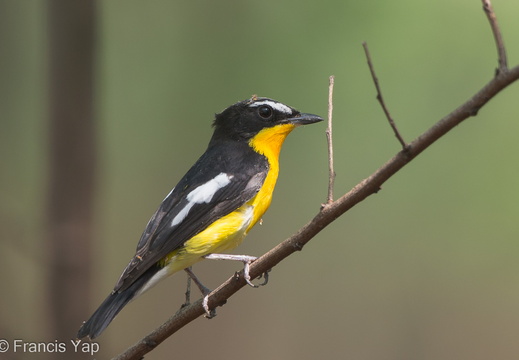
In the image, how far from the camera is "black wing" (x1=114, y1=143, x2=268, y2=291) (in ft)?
10.8

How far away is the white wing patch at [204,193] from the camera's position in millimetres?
3422

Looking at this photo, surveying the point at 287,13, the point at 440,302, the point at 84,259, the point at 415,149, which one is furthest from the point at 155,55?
the point at 415,149

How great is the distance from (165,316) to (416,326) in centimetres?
212

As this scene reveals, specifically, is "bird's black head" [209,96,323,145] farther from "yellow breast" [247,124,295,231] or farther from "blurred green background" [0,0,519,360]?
"blurred green background" [0,0,519,360]

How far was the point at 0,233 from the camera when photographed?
402cm

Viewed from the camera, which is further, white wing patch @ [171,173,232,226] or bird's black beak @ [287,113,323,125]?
bird's black beak @ [287,113,323,125]

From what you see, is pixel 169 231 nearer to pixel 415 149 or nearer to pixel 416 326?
pixel 415 149

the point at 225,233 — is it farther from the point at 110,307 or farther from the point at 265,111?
the point at 265,111

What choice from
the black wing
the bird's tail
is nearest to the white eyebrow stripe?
the black wing

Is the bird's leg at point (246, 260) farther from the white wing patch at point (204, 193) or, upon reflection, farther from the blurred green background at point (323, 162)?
the blurred green background at point (323, 162)

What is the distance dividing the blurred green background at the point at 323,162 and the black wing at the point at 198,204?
1885 mm

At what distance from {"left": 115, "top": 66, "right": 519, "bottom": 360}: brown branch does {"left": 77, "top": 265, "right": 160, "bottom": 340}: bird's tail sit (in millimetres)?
166

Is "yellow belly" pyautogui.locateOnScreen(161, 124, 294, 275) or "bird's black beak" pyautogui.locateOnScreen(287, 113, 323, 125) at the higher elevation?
"bird's black beak" pyautogui.locateOnScreen(287, 113, 323, 125)

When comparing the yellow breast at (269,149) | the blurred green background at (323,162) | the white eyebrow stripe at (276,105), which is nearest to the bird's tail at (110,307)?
the yellow breast at (269,149)
